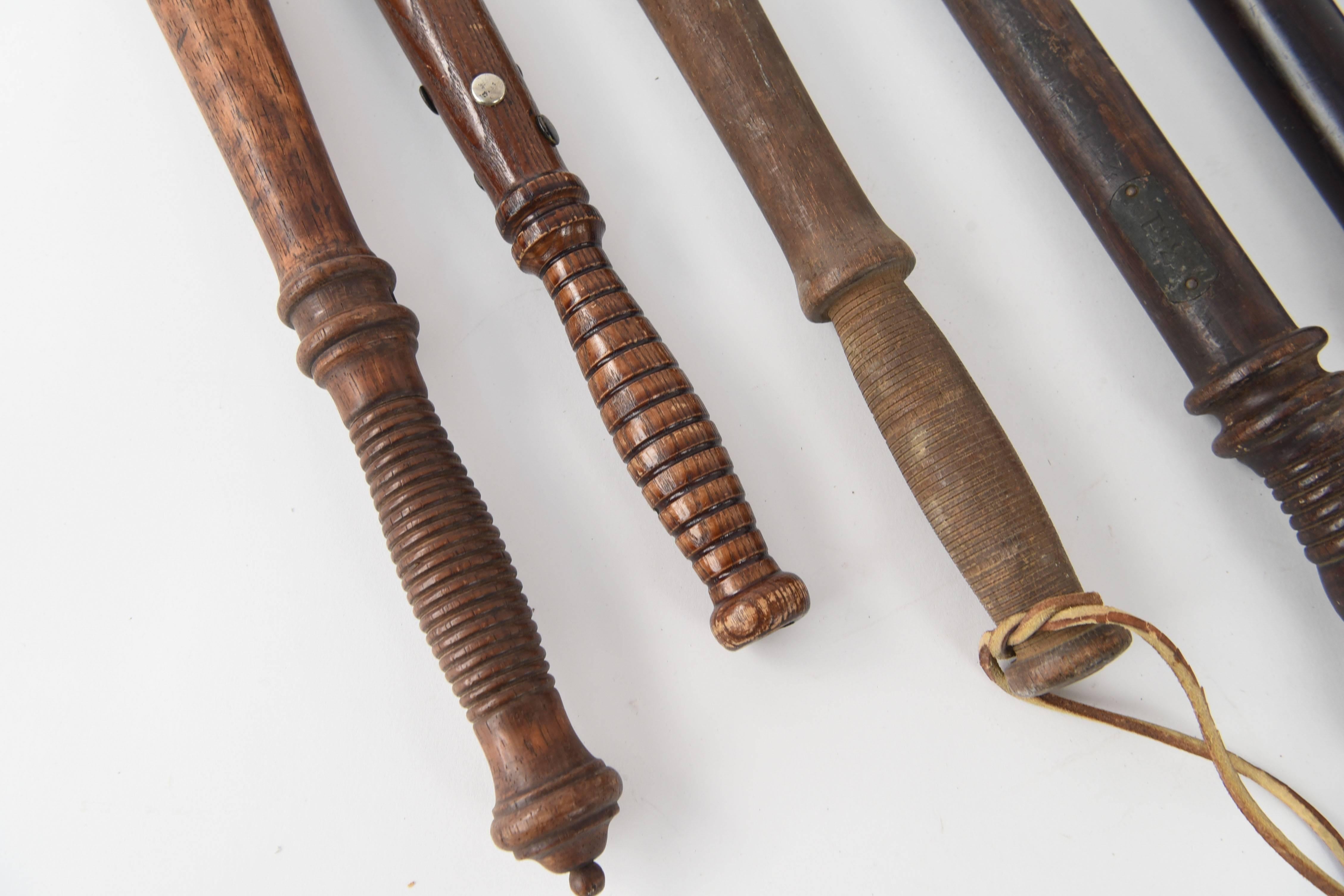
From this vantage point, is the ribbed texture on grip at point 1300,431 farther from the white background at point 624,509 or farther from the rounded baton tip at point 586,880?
the rounded baton tip at point 586,880

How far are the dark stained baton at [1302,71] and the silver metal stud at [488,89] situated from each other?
95cm

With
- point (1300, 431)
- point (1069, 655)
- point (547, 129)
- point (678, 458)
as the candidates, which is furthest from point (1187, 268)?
point (547, 129)

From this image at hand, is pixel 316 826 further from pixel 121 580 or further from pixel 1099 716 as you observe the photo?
pixel 1099 716

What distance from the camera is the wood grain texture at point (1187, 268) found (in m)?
1.01

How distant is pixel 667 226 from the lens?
1.28m

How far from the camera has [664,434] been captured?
3.26ft

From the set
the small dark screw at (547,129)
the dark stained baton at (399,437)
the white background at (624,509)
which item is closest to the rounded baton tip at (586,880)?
the dark stained baton at (399,437)

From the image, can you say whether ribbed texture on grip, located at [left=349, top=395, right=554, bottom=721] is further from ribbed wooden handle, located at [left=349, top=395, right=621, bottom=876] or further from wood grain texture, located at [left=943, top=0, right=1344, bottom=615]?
wood grain texture, located at [left=943, top=0, right=1344, bottom=615]

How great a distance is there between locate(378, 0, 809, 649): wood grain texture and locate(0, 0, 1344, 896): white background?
17cm

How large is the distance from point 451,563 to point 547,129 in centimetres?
52

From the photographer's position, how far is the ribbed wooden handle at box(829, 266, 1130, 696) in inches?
38.6

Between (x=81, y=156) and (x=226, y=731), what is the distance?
0.84m

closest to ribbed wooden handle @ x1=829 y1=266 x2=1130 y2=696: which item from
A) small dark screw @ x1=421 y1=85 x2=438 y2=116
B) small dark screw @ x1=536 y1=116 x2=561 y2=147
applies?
small dark screw @ x1=536 y1=116 x2=561 y2=147

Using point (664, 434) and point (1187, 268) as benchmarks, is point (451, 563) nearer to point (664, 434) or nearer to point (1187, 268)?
point (664, 434)
